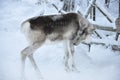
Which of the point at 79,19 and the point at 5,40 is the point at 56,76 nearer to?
the point at 79,19

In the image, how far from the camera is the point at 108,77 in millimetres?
8352

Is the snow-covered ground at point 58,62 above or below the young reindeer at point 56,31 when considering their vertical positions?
below

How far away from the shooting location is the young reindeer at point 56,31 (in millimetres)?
8383

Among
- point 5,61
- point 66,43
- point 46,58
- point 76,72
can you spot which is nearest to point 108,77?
point 76,72

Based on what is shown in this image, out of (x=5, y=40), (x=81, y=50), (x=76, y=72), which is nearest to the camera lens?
(x=76, y=72)

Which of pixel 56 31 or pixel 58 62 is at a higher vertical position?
pixel 56 31

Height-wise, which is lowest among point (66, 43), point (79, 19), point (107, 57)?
point (107, 57)

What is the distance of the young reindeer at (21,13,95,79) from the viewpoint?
8383 mm

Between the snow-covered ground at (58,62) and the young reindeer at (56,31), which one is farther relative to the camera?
the snow-covered ground at (58,62)

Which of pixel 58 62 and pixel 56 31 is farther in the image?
pixel 58 62

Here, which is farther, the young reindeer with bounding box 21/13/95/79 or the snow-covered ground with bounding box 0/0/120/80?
the snow-covered ground with bounding box 0/0/120/80

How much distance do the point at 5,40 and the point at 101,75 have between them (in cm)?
504

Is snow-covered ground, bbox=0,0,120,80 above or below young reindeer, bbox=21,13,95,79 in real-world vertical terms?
below

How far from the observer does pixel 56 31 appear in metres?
8.69
